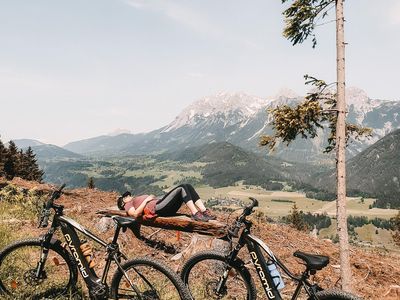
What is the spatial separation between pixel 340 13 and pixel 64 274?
11.5 metres

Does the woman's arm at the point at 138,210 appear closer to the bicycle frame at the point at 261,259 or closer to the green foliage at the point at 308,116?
the bicycle frame at the point at 261,259

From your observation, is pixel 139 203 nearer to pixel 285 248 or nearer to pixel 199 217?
pixel 199 217

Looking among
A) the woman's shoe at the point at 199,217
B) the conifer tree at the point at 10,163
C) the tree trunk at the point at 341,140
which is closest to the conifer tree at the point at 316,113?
the tree trunk at the point at 341,140

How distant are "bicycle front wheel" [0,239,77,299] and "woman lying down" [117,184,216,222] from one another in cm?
265

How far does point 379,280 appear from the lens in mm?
11516

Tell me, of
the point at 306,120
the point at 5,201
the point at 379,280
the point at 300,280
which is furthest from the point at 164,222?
the point at 5,201

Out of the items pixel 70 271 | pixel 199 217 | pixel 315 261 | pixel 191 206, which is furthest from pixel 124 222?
pixel 199 217

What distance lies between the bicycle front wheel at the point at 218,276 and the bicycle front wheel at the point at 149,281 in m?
0.73

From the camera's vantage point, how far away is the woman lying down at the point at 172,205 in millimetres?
8773

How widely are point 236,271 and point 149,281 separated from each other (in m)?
1.43

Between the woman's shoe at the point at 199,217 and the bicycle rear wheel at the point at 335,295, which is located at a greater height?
the woman's shoe at the point at 199,217

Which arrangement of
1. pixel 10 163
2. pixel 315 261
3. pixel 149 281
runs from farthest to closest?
pixel 10 163
pixel 149 281
pixel 315 261

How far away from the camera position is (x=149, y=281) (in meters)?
5.52

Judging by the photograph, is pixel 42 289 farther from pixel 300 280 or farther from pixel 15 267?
pixel 300 280
